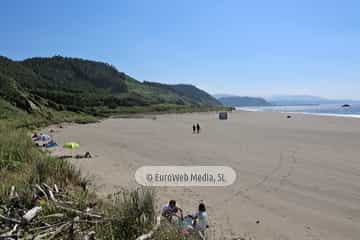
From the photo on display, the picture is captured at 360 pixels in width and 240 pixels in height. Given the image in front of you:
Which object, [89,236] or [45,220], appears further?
[45,220]

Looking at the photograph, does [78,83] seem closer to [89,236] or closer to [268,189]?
[268,189]

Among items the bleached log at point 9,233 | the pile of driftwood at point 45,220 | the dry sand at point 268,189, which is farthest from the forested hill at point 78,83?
the bleached log at point 9,233

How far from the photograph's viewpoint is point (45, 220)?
3.32 m

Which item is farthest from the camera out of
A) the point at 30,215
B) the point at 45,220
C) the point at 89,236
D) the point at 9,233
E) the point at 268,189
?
the point at 268,189

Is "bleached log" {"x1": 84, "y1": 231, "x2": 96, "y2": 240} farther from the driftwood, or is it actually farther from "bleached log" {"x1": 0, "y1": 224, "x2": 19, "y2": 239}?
"bleached log" {"x1": 0, "y1": 224, "x2": 19, "y2": 239}

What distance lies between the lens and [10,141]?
28.8 feet

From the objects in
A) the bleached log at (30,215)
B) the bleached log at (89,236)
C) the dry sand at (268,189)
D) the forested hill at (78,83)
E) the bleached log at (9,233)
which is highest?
the forested hill at (78,83)

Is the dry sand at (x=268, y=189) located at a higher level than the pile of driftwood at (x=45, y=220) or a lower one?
lower

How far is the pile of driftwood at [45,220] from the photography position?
288cm

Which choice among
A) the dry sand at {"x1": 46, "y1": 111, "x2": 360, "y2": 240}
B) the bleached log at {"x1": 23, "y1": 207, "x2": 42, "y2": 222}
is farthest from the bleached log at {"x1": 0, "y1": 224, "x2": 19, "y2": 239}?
the dry sand at {"x1": 46, "y1": 111, "x2": 360, "y2": 240}

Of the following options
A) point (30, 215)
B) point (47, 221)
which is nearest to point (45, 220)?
point (47, 221)

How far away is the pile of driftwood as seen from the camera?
9.43ft

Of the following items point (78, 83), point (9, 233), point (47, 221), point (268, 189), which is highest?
point (78, 83)

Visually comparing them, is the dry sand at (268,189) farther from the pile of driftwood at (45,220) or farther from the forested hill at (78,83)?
the forested hill at (78,83)
